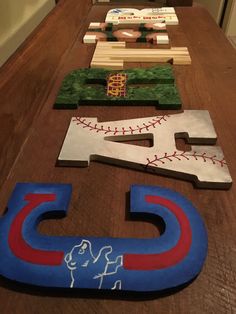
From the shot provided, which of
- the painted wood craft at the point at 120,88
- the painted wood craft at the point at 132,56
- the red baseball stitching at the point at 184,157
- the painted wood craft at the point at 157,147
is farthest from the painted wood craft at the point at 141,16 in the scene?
the red baseball stitching at the point at 184,157

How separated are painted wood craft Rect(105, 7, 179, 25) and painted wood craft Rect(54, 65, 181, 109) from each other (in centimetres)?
45

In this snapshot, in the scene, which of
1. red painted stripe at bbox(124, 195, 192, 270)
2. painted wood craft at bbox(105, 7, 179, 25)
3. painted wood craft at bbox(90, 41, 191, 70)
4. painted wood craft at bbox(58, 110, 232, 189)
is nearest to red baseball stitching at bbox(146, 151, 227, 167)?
painted wood craft at bbox(58, 110, 232, 189)

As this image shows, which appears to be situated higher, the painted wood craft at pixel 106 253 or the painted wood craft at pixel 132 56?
the painted wood craft at pixel 132 56

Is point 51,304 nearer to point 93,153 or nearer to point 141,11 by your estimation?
point 93,153

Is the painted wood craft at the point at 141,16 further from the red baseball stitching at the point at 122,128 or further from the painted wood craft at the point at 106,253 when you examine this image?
the painted wood craft at the point at 106,253

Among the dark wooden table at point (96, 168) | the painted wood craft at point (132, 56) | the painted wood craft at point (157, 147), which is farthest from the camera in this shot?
the painted wood craft at point (132, 56)

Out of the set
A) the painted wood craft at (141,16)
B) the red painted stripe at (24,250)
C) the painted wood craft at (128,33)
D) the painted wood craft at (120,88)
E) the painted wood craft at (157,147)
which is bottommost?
the red painted stripe at (24,250)

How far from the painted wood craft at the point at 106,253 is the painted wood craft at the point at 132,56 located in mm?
548

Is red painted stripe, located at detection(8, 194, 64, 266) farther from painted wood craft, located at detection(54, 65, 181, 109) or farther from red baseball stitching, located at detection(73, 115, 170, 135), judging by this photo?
painted wood craft, located at detection(54, 65, 181, 109)

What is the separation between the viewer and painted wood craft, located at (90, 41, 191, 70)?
928 millimetres

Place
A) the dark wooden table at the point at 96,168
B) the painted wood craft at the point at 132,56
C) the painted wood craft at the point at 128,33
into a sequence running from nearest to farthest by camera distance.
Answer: the dark wooden table at the point at 96,168 → the painted wood craft at the point at 132,56 → the painted wood craft at the point at 128,33

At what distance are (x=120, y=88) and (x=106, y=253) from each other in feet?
1.55

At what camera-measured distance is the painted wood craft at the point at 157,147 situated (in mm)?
553

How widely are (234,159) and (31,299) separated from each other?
0.41 m
